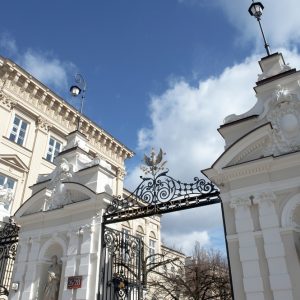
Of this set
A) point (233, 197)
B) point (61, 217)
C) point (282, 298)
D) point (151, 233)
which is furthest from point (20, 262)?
point (151, 233)

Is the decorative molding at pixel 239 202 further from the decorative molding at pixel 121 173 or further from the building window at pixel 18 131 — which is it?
the decorative molding at pixel 121 173

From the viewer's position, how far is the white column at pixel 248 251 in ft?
25.7

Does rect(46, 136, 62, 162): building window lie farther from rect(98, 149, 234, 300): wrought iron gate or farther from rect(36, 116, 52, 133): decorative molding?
rect(98, 149, 234, 300): wrought iron gate

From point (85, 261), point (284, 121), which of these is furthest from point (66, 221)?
point (284, 121)

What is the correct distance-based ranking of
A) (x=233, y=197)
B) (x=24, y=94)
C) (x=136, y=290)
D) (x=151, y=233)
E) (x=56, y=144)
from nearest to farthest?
(x=233, y=197) → (x=136, y=290) → (x=24, y=94) → (x=56, y=144) → (x=151, y=233)

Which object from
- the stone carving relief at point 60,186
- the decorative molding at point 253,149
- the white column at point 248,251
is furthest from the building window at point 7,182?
the white column at point 248,251

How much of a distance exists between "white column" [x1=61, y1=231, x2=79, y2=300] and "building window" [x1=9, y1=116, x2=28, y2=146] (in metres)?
11.7

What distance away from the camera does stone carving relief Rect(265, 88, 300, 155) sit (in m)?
9.01

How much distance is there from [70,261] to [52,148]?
14167mm

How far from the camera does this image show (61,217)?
39.0 ft

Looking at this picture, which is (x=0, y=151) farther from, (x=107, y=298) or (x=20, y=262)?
(x=107, y=298)

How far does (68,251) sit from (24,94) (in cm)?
1421

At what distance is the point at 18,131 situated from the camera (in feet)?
70.9

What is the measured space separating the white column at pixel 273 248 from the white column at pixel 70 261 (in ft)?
18.6
